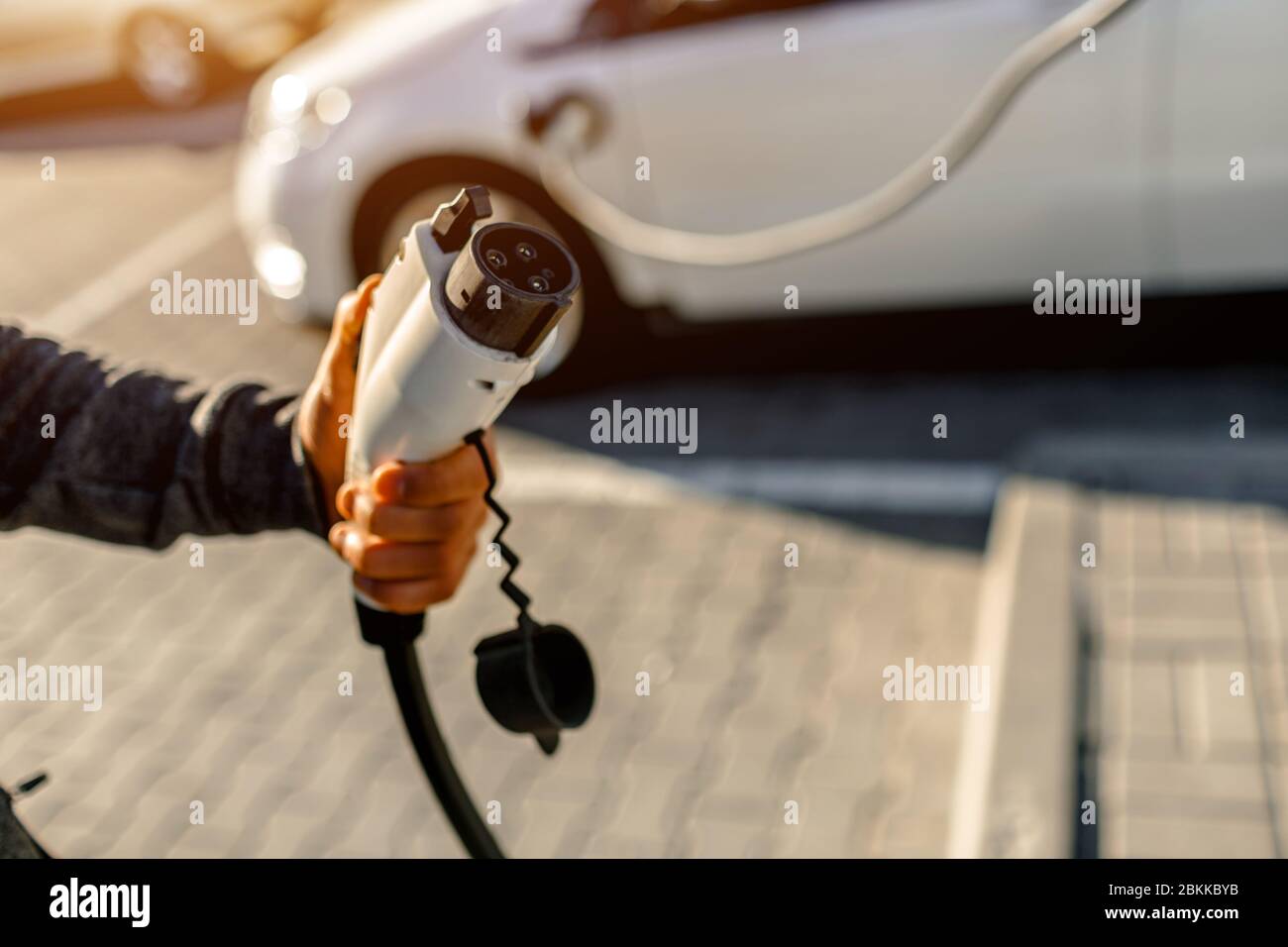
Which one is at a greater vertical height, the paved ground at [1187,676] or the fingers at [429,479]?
the fingers at [429,479]

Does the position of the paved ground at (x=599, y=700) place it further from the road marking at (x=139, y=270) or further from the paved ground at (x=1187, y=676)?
the road marking at (x=139, y=270)

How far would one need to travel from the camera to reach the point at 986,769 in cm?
313

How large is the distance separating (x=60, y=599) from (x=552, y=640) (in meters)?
3.40

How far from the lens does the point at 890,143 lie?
466 centimetres

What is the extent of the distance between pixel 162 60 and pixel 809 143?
7.35 metres

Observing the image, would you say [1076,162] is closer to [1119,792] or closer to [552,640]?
[1119,792]

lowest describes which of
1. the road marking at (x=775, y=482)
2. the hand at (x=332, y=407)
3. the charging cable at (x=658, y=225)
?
the road marking at (x=775, y=482)

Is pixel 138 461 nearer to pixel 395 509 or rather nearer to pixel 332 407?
pixel 332 407

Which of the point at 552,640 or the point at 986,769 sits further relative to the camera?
the point at 986,769

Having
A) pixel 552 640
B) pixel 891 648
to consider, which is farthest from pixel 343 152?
pixel 552 640

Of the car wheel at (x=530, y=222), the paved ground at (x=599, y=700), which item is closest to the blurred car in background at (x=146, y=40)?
the car wheel at (x=530, y=222)

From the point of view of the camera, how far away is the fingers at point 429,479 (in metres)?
1.53

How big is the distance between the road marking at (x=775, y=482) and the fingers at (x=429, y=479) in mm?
3078

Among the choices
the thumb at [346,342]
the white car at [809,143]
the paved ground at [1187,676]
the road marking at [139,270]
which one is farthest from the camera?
the road marking at [139,270]
